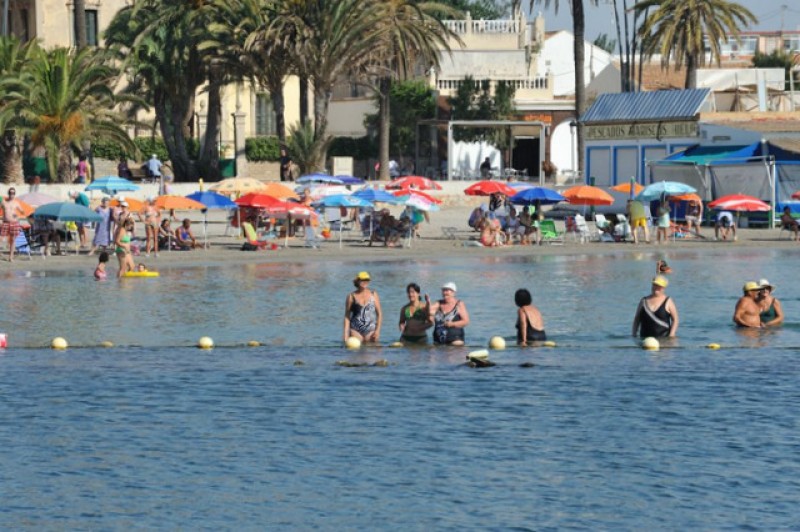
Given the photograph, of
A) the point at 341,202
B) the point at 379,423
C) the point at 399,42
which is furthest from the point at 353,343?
the point at 399,42

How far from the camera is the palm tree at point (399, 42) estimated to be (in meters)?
58.4

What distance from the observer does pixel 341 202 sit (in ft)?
138

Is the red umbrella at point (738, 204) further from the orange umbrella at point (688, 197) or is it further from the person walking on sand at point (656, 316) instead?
the person walking on sand at point (656, 316)

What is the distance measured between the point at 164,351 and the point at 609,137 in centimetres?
3684

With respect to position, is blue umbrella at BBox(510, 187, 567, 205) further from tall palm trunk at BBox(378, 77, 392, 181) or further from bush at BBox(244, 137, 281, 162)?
bush at BBox(244, 137, 281, 162)

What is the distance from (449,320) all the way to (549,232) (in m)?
22.1

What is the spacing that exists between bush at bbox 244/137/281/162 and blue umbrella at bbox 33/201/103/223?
3210 cm

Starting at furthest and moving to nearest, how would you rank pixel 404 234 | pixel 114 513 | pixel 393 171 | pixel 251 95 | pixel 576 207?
pixel 251 95 < pixel 393 171 < pixel 576 207 < pixel 404 234 < pixel 114 513

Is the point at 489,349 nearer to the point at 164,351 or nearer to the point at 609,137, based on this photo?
the point at 164,351

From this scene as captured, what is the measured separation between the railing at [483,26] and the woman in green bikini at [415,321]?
51550mm

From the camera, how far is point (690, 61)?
71000mm

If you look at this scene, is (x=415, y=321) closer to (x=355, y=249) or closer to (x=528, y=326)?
(x=528, y=326)

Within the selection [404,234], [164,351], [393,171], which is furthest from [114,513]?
[393,171]

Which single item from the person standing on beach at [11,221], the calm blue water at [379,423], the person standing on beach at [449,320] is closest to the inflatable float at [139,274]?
the calm blue water at [379,423]
